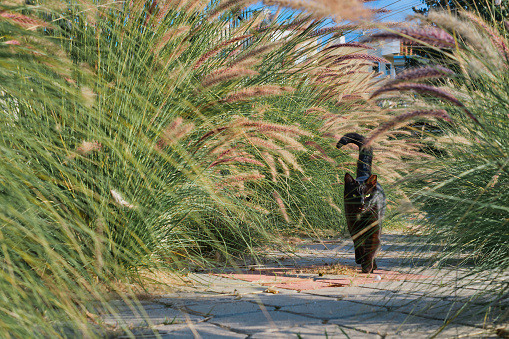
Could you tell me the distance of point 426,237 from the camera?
191 cm

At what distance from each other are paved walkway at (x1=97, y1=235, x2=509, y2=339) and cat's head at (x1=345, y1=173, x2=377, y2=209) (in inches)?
16.5

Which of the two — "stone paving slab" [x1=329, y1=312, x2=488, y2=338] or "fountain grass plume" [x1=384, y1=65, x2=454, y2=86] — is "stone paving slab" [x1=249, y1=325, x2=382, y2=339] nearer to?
"stone paving slab" [x1=329, y1=312, x2=488, y2=338]

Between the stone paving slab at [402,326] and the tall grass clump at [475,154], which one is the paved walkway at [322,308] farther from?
the tall grass clump at [475,154]

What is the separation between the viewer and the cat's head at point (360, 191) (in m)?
2.70

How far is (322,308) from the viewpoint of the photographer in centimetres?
209

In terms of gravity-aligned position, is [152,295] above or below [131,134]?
below

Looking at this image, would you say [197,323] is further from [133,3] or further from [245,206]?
[133,3]

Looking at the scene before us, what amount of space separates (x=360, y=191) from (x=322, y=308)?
0.88m

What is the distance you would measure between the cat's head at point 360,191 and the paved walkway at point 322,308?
0.42 meters

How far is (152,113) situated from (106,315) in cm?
98

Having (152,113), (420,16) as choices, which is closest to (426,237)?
(420,16)

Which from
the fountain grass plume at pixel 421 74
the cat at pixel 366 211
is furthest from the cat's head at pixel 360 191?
the fountain grass plume at pixel 421 74

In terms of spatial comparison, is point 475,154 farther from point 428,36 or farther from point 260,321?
point 260,321

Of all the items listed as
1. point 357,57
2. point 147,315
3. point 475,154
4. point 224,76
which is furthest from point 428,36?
point 357,57
